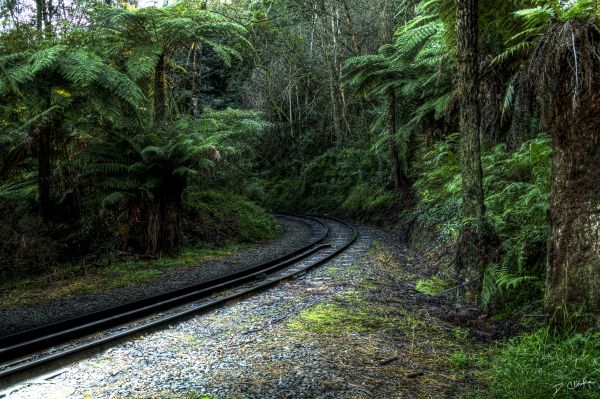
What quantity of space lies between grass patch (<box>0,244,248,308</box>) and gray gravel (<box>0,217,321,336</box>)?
34cm

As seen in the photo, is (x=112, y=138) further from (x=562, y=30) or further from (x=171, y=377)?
(x=562, y=30)

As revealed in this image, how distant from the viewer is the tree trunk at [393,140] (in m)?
16.0

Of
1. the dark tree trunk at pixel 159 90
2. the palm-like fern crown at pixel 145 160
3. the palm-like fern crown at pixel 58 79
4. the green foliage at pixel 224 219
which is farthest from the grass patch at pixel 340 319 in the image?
the dark tree trunk at pixel 159 90

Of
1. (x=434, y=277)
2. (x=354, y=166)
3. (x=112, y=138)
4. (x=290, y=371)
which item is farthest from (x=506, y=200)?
(x=354, y=166)

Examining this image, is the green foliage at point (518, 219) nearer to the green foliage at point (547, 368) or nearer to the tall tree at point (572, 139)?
the tall tree at point (572, 139)

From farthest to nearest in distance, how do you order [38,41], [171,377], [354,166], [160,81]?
[354,166] → [160,81] → [38,41] → [171,377]

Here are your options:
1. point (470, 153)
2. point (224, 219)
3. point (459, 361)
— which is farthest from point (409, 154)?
point (459, 361)

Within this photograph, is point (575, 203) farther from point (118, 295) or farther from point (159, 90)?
point (159, 90)

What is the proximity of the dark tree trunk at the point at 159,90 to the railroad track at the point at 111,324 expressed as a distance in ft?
18.3

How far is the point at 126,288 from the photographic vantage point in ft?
23.9

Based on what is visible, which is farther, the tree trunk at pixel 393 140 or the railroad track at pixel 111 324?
the tree trunk at pixel 393 140

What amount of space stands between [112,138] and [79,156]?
0.82 meters

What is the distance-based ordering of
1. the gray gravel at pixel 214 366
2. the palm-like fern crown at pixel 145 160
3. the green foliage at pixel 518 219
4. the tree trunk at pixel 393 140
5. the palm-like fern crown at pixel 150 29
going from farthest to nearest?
1. the tree trunk at pixel 393 140
2. the palm-like fern crown at pixel 150 29
3. the palm-like fern crown at pixel 145 160
4. the green foliage at pixel 518 219
5. the gray gravel at pixel 214 366
